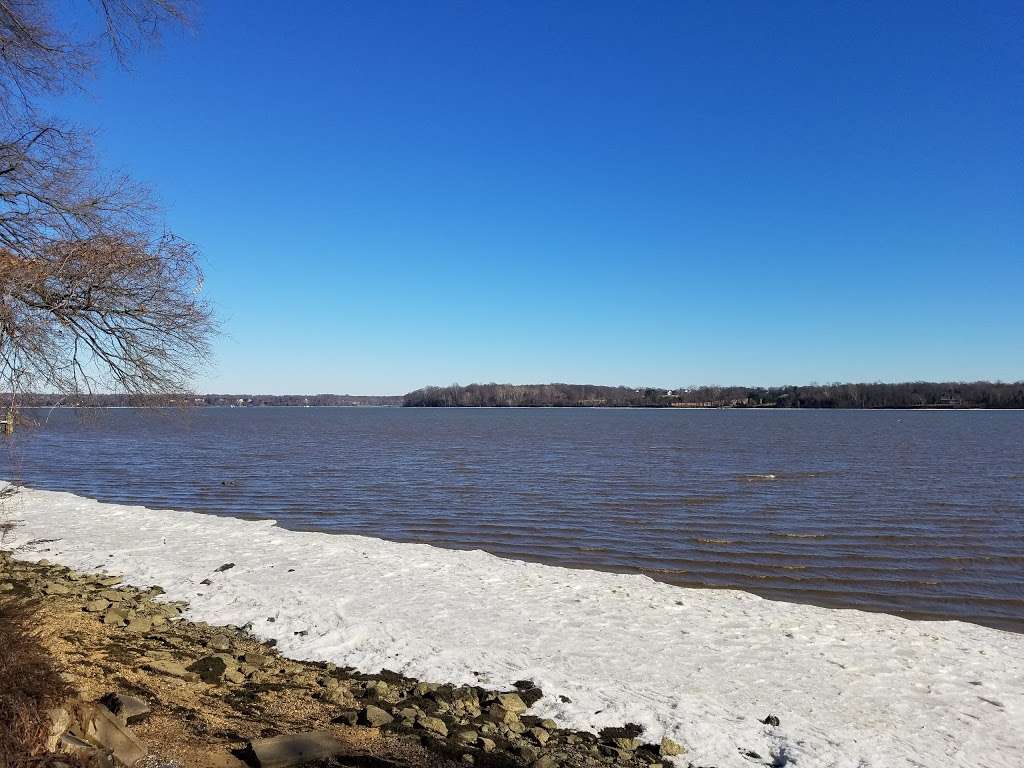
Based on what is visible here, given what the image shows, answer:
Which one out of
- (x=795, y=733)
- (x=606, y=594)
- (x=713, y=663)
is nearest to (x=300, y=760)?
(x=795, y=733)

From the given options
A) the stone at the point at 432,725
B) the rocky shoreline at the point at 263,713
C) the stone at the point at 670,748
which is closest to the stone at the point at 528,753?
the rocky shoreline at the point at 263,713

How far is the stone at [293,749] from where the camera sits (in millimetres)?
4906

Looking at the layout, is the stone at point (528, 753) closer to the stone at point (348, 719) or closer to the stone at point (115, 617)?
the stone at point (348, 719)

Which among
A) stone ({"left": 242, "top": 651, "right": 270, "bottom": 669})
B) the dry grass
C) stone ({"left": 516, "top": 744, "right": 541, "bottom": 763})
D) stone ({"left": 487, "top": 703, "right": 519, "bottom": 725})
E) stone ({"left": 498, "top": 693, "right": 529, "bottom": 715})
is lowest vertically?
stone ({"left": 498, "top": 693, "right": 529, "bottom": 715})

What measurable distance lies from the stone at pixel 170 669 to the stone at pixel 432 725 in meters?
2.25

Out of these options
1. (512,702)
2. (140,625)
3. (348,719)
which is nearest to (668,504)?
(512,702)

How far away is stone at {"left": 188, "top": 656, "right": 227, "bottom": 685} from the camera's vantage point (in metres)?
6.69

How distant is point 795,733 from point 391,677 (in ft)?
13.5

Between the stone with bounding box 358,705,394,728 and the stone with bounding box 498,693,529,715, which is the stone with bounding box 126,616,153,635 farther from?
the stone with bounding box 498,693,529,715

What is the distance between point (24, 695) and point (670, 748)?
495 cm

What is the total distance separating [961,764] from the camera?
6.07 meters

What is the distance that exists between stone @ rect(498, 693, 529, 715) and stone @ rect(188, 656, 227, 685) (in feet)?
9.10

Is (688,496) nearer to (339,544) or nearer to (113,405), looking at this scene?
(339,544)

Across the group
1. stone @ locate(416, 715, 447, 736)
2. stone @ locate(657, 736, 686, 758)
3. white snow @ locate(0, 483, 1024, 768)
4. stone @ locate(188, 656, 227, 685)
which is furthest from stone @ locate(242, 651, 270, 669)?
stone @ locate(657, 736, 686, 758)
